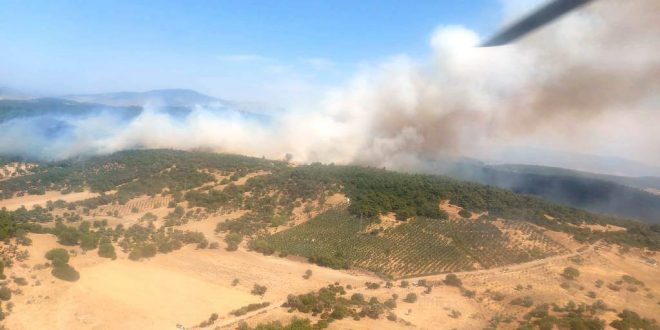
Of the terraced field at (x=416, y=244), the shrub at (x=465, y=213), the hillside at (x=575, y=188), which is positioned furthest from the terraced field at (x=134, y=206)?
the hillside at (x=575, y=188)

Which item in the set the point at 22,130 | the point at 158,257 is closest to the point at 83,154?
the point at 22,130

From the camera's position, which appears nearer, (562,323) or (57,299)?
(562,323)

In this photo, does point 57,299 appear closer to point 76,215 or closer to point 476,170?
point 76,215

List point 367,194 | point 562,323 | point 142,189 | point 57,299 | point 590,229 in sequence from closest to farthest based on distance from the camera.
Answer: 1. point 562,323
2. point 57,299
3. point 590,229
4. point 367,194
5. point 142,189

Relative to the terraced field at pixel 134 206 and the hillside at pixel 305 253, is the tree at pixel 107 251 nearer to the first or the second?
the hillside at pixel 305 253

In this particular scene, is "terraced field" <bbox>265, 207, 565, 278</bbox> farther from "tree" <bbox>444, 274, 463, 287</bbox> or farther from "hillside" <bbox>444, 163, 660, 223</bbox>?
"hillside" <bbox>444, 163, 660, 223</bbox>

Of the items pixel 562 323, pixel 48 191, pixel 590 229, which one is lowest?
pixel 48 191
